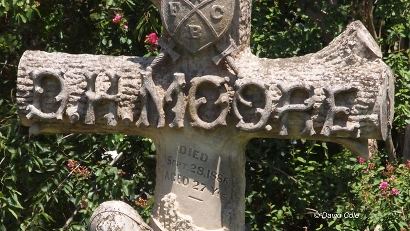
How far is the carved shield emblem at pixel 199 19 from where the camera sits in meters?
6.59

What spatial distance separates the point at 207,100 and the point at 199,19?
0.38 meters

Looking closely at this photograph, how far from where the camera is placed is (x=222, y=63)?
6.69 metres

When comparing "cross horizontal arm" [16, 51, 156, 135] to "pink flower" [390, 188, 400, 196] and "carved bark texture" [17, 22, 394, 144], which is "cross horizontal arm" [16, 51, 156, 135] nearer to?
"carved bark texture" [17, 22, 394, 144]

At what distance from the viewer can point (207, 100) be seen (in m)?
6.70

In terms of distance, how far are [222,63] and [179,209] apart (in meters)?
0.70

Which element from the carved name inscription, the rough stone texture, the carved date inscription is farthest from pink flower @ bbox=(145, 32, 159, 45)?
the rough stone texture

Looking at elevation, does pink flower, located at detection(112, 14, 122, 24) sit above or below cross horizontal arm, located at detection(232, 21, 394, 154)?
above

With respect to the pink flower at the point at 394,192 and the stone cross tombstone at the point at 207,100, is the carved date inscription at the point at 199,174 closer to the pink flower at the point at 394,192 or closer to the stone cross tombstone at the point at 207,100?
the stone cross tombstone at the point at 207,100

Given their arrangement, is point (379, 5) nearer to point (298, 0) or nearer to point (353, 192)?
point (298, 0)

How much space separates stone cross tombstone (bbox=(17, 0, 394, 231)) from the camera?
6555mm

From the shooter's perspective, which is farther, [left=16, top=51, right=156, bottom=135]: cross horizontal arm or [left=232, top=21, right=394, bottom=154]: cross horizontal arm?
[left=16, top=51, right=156, bottom=135]: cross horizontal arm

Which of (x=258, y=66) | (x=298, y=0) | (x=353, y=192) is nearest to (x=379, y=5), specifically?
(x=298, y=0)

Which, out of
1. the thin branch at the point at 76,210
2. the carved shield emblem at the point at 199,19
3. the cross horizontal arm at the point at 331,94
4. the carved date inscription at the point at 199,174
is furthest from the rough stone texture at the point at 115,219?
the thin branch at the point at 76,210

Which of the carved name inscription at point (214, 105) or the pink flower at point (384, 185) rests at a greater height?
the carved name inscription at point (214, 105)
